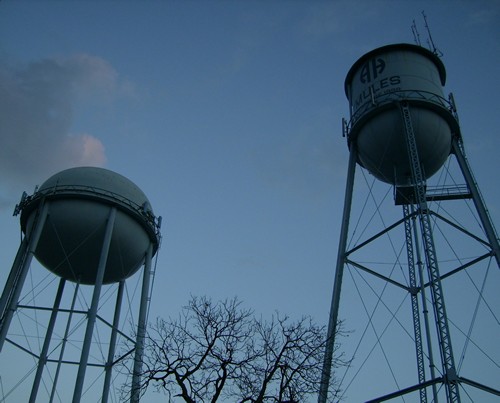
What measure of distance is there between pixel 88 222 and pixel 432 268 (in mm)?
10834

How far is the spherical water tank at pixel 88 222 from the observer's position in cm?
1756

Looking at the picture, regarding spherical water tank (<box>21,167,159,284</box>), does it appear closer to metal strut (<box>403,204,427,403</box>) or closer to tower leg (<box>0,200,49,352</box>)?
tower leg (<box>0,200,49,352</box>)

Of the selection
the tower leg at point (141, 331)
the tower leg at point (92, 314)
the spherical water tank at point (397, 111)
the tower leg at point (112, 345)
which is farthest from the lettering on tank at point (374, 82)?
the tower leg at point (112, 345)

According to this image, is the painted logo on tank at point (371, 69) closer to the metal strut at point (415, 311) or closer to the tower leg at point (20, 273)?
the metal strut at point (415, 311)

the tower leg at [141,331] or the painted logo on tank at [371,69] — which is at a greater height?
the painted logo on tank at [371,69]

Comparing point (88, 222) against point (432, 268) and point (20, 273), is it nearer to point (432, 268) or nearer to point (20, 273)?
point (20, 273)

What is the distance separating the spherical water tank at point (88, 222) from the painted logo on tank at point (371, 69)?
29.8 ft

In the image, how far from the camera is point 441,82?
1925 centimetres

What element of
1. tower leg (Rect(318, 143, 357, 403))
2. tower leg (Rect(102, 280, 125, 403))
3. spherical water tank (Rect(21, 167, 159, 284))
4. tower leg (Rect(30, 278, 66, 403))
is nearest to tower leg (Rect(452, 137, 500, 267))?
tower leg (Rect(318, 143, 357, 403))

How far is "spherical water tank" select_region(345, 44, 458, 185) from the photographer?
56.5 ft

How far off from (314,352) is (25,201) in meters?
11.2

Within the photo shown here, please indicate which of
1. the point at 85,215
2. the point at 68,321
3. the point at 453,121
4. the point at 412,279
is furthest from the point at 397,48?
the point at 68,321

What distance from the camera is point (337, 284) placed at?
16.8m

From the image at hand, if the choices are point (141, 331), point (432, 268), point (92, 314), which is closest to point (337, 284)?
point (432, 268)
